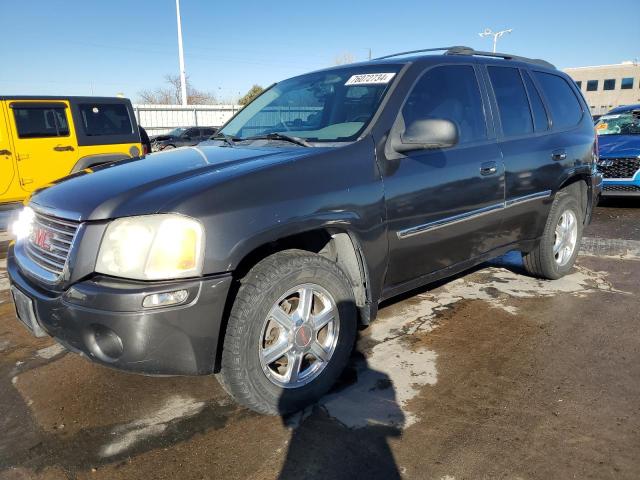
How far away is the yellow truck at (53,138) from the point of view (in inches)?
297

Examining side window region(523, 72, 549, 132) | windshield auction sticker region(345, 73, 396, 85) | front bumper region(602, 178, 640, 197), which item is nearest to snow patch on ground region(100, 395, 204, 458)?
windshield auction sticker region(345, 73, 396, 85)

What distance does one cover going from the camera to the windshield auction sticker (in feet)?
Result: 10.5

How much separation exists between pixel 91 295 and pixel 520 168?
309 cm

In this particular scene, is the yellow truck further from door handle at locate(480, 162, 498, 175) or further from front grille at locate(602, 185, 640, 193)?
front grille at locate(602, 185, 640, 193)

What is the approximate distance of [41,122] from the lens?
Answer: 7844 mm

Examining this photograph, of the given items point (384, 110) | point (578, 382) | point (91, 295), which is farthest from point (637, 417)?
point (91, 295)

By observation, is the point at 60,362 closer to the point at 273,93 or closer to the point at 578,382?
the point at 273,93

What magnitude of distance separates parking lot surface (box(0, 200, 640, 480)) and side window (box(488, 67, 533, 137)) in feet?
4.84

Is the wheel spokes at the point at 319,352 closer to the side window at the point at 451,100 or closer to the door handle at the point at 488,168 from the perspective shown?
the side window at the point at 451,100

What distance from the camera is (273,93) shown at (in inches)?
158

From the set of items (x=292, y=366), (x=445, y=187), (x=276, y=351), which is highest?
(x=445, y=187)

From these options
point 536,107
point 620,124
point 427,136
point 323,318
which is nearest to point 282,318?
point 323,318

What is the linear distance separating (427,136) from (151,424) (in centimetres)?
217

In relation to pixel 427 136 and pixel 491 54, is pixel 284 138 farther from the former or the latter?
pixel 491 54
